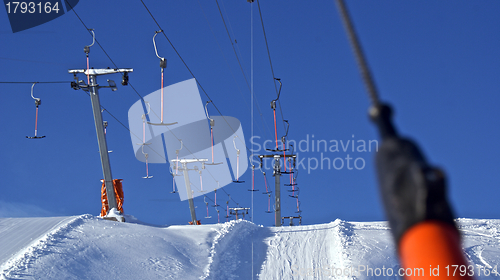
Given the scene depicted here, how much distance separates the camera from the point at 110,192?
14.1 m

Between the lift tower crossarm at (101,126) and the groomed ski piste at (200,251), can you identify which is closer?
the groomed ski piste at (200,251)

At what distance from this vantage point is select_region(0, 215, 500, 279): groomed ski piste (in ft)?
26.7

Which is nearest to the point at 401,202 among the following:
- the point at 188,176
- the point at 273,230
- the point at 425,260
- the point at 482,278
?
the point at 425,260

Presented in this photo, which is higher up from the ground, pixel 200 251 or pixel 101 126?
A: pixel 101 126

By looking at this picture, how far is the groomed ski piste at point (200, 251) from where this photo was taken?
815 cm

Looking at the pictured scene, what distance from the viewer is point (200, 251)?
33.6 feet

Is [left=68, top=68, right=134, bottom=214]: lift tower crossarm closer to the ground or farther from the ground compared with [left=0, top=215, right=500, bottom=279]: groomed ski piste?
farther from the ground

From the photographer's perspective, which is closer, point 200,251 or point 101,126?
point 200,251

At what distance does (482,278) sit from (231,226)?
679cm

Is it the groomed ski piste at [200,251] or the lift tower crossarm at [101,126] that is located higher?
the lift tower crossarm at [101,126]

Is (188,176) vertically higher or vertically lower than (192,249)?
higher

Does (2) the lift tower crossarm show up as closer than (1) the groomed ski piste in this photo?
No

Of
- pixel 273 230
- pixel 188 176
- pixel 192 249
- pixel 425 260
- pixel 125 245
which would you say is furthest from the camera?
pixel 188 176

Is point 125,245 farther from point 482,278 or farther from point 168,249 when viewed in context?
point 482,278
